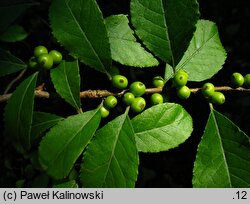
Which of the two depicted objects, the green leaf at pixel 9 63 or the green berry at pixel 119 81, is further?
the green leaf at pixel 9 63

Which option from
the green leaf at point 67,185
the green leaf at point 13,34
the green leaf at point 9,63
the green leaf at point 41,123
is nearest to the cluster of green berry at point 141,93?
the green leaf at point 41,123

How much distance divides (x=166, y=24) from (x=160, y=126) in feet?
1.50

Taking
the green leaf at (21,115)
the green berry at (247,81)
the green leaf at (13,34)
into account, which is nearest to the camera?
the green leaf at (21,115)

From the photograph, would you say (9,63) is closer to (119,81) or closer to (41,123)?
(41,123)

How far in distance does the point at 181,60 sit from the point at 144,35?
27cm

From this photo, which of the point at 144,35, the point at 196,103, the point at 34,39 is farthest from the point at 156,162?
the point at 34,39

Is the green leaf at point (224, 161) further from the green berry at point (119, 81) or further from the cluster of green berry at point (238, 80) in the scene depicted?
the green berry at point (119, 81)

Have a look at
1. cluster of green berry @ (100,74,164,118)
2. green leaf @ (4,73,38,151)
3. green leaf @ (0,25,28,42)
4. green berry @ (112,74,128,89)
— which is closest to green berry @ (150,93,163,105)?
cluster of green berry @ (100,74,164,118)

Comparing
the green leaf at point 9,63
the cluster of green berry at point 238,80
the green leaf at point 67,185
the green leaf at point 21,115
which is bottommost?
the green leaf at point 67,185

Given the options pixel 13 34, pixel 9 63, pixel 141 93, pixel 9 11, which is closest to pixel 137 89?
pixel 141 93

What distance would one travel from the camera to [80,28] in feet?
4.29

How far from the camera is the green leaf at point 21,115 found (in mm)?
1216

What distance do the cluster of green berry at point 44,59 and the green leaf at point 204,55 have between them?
0.60 meters
